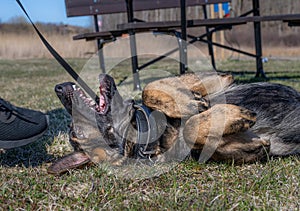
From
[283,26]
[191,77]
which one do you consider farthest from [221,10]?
[191,77]

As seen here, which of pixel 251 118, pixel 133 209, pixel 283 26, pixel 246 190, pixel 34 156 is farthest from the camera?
pixel 283 26

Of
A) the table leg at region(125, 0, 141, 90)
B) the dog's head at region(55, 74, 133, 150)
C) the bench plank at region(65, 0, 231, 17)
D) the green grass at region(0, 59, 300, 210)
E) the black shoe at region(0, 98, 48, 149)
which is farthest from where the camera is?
the bench plank at region(65, 0, 231, 17)

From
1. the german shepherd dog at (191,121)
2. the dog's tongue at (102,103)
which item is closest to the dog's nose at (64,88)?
the german shepherd dog at (191,121)

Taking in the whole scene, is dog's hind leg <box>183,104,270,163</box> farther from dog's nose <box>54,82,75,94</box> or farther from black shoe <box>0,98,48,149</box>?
black shoe <box>0,98,48,149</box>

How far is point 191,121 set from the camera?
152 cm

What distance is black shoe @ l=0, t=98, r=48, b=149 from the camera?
1815mm

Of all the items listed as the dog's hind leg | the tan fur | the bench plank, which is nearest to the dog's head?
the tan fur

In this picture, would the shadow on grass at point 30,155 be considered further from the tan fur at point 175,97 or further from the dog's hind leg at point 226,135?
the dog's hind leg at point 226,135

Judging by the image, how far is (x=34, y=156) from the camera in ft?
6.31

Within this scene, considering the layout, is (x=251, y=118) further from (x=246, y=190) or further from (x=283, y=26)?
(x=283, y=26)

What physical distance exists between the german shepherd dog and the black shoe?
401 mm

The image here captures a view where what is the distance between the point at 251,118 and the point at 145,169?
473 mm

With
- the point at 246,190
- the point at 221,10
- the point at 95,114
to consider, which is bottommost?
the point at 246,190

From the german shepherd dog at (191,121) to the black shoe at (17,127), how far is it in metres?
0.40
